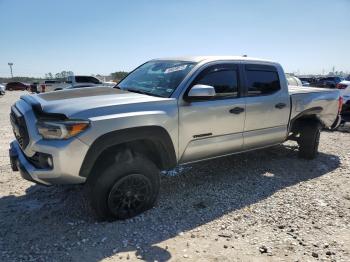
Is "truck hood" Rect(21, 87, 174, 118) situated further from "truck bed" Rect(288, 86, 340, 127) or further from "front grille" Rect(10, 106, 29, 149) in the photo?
"truck bed" Rect(288, 86, 340, 127)

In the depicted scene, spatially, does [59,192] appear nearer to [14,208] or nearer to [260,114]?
[14,208]

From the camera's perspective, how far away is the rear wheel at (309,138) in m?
6.11

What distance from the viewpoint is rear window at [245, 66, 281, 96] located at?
16.4 ft

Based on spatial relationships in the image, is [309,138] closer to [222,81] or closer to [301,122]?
[301,122]

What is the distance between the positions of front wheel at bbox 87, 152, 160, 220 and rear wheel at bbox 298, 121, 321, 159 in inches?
135

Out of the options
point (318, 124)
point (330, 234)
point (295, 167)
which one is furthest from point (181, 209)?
point (318, 124)

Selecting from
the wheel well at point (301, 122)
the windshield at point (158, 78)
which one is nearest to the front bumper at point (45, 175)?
the windshield at point (158, 78)

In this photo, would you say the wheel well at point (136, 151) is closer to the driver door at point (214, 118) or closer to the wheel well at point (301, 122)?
the driver door at point (214, 118)

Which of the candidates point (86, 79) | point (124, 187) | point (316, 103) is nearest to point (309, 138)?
point (316, 103)

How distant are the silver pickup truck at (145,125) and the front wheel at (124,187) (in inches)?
0.4

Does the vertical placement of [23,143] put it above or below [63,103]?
below

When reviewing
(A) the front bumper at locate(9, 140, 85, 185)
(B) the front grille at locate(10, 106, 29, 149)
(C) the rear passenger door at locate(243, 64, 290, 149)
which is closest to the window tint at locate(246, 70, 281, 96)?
(C) the rear passenger door at locate(243, 64, 290, 149)

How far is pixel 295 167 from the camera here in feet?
19.4

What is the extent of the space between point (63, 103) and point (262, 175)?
3398mm
